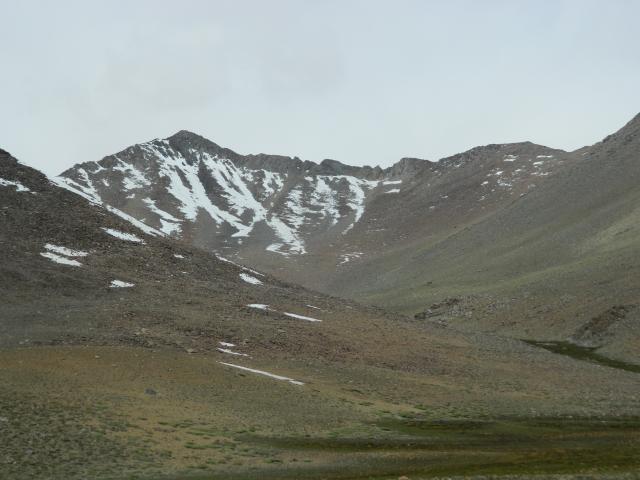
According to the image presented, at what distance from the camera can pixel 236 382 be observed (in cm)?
3609

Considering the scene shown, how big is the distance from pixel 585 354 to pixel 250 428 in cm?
4800

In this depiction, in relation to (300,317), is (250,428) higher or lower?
lower

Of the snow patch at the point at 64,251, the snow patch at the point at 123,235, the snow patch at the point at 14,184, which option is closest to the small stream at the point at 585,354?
the snow patch at the point at 123,235

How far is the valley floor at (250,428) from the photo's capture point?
22453 mm

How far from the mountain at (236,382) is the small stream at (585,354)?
3.09m

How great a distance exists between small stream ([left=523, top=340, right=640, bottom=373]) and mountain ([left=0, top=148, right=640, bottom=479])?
3.09 m

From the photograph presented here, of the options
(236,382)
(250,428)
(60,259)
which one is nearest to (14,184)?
(60,259)

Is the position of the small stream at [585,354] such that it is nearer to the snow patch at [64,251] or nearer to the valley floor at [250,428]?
the valley floor at [250,428]

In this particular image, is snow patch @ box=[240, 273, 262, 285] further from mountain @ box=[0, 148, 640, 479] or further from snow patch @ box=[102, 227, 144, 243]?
snow patch @ box=[102, 227, 144, 243]

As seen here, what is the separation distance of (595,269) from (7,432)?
3347 inches

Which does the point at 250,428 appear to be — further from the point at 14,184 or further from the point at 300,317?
the point at 14,184

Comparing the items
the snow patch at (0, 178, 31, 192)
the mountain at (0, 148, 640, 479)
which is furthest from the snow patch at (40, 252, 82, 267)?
the snow patch at (0, 178, 31, 192)

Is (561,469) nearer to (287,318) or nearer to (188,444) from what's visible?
(188,444)

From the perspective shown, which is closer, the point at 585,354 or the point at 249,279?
the point at 585,354
